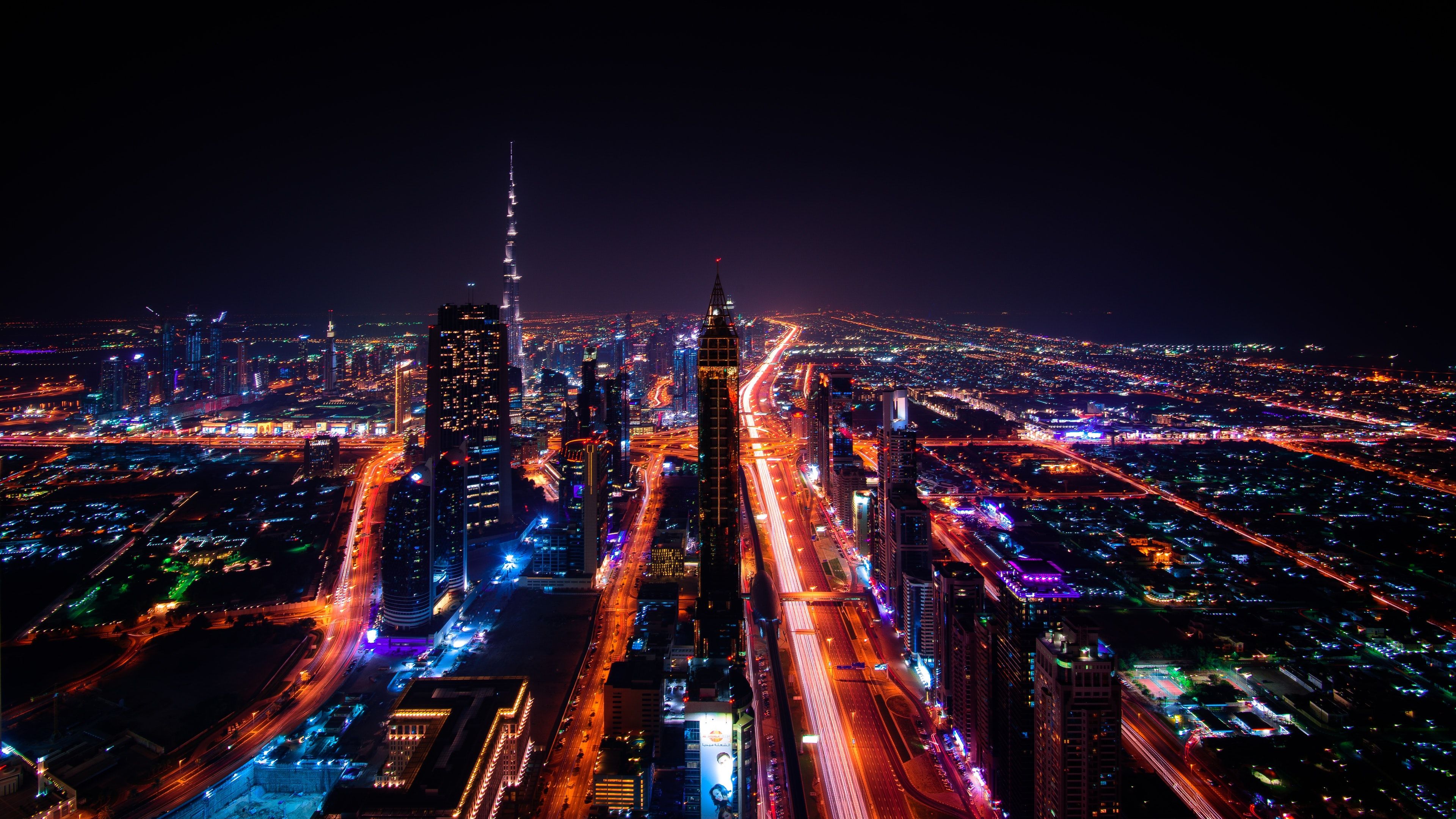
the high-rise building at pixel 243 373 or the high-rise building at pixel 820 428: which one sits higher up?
the high-rise building at pixel 243 373

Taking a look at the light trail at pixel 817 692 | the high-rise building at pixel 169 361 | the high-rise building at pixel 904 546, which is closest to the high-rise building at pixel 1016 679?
the light trail at pixel 817 692

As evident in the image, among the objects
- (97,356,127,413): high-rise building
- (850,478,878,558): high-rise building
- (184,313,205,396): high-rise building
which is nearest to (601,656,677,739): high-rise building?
(850,478,878,558): high-rise building

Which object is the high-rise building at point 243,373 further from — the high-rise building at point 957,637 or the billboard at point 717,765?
the high-rise building at point 957,637

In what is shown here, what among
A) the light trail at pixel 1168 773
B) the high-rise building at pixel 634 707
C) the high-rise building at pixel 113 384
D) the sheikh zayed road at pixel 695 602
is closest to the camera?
the light trail at pixel 1168 773

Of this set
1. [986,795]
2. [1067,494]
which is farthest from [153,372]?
[1067,494]

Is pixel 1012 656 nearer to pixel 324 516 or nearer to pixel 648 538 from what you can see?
pixel 648 538

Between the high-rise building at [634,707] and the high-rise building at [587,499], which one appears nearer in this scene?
the high-rise building at [634,707]

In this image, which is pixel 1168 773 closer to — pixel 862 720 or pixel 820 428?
pixel 862 720
